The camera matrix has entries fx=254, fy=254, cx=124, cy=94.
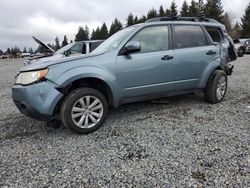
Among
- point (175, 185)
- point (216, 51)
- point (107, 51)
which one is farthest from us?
point (216, 51)

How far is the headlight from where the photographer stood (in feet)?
12.3

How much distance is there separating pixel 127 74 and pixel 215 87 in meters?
2.19

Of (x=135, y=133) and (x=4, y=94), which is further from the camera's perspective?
(x=4, y=94)

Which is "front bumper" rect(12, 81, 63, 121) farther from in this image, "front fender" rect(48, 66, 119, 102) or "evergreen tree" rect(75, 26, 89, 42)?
"evergreen tree" rect(75, 26, 89, 42)

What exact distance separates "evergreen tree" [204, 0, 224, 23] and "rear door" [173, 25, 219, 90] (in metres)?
47.8

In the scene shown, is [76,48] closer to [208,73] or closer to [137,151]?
[208,73]

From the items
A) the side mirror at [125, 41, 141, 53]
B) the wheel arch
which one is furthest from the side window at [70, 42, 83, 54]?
the side mirror at [125, 41, 141, 53]

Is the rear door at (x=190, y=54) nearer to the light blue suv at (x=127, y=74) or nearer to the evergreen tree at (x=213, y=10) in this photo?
the light blue suv at (x=127, y=74)

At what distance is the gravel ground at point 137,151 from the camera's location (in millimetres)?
2701

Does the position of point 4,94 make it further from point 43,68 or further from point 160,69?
point 160,69

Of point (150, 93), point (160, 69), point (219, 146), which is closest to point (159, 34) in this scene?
point (160, 69)

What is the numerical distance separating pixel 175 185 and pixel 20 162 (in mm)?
1912

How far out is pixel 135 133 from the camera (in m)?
3.96

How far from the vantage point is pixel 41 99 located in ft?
12.2
